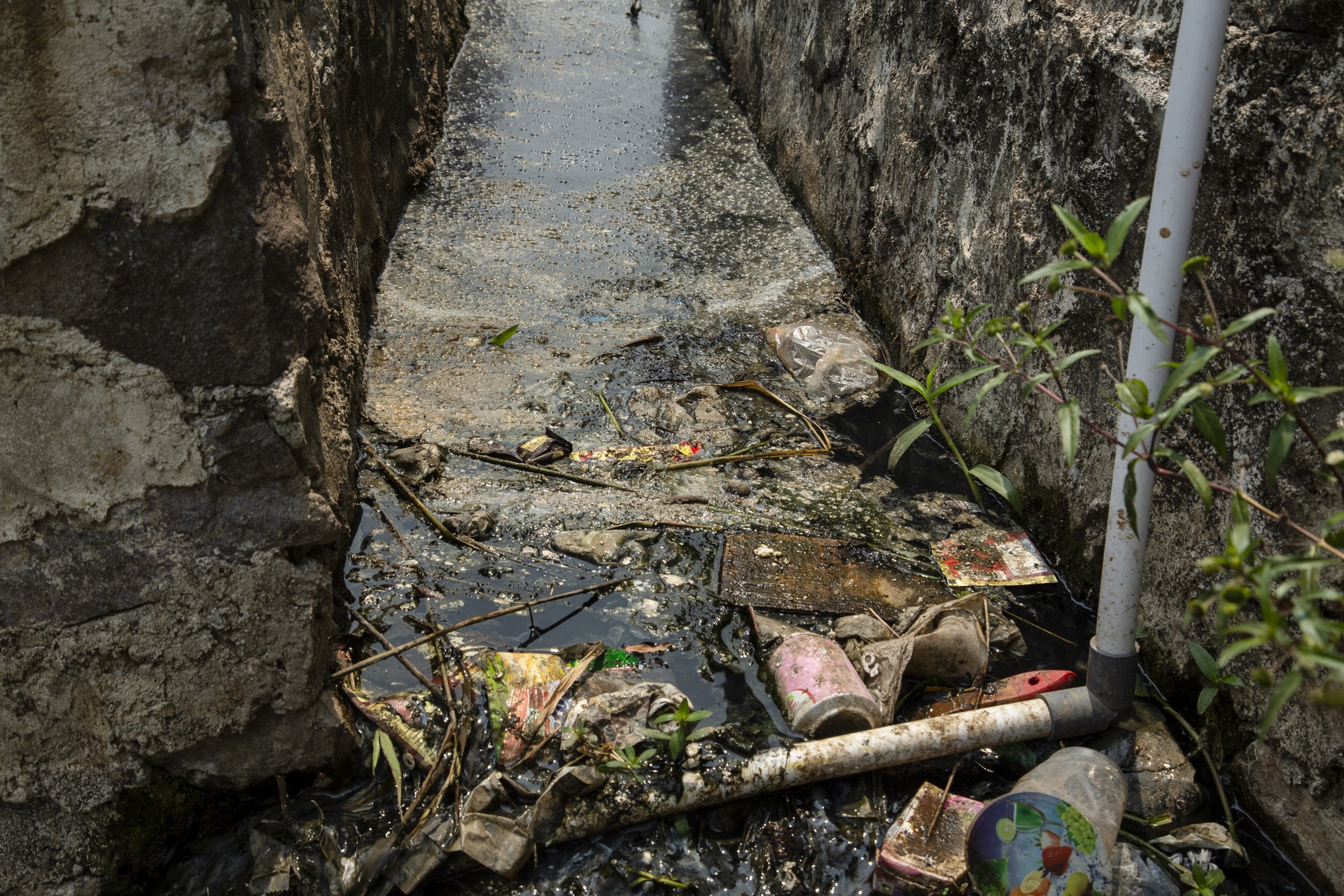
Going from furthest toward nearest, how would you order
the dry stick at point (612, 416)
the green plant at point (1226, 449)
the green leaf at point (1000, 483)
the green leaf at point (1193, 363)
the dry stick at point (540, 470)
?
the dry stick at point (612, 416)
the dry stick at point (540, 470)
the green leaf at point (1000, 483)
the green leaf at point (1193, 363)
the green plant at point (1226, 449)

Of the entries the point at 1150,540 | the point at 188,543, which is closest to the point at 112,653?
the point at 188,543

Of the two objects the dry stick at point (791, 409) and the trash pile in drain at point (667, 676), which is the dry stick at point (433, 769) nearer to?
the trash pile in drain at point (667, 676)

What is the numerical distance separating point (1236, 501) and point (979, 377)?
1.50m

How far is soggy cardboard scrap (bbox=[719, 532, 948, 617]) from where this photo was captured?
91.7 inches

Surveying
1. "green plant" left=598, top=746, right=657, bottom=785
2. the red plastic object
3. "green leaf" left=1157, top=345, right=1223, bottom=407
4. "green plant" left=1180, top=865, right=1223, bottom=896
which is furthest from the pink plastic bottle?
"green leaf" left=1157, top=345, right=1223, bottom=407

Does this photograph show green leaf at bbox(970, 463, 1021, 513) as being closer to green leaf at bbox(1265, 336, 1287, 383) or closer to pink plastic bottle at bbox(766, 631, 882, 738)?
pink plastic bottle at bbox(766, 631, 882, 738)

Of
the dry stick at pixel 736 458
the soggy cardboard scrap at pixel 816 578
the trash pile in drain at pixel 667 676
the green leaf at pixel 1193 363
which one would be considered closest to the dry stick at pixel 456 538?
the trash pile in drain at pixel 667 676

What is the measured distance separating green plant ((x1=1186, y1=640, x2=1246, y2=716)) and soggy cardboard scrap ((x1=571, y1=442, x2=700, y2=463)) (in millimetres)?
1425

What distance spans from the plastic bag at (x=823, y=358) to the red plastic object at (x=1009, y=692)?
4.18ft

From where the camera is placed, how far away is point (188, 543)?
5.33 feet

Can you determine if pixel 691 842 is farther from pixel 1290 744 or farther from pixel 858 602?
pixel 1290 744

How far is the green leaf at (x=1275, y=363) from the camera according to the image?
1322 mm

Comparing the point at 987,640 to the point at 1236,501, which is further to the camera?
the point at 987,640

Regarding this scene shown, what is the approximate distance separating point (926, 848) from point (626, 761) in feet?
1.86
